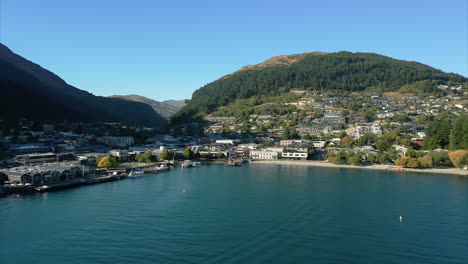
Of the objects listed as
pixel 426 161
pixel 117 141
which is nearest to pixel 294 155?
pixel 426 161

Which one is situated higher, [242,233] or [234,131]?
[234,131]

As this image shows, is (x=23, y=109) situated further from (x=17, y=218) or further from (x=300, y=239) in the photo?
(x=300, y=239)

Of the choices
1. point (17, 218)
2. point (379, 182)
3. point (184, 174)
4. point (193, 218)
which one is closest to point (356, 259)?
point (193, 218)

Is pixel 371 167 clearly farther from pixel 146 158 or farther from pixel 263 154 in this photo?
pixel 146 158

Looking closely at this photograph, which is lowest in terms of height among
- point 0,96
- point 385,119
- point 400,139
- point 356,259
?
point 356,259

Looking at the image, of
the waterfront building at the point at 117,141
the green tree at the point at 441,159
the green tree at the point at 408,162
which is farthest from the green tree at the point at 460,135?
the waterfront building at the point at 117,141

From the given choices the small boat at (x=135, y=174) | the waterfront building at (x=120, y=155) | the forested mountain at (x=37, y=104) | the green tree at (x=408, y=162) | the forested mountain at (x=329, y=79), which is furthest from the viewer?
the forested mountain at (x=329, y=79)

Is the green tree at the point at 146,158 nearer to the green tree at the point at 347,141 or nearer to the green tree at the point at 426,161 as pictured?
the green tree at the point at 347,141
